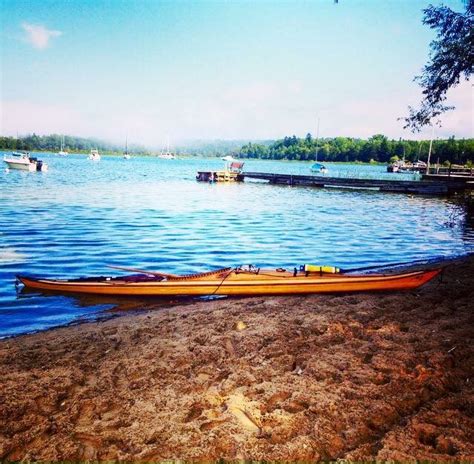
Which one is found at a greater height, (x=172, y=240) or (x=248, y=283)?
(x=248, y=283)

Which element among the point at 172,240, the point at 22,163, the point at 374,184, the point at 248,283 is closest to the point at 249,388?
the point at 248,283

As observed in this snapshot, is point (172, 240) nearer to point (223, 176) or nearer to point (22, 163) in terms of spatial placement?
point (223, 176)

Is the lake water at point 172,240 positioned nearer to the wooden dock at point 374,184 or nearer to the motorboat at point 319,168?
the wooden dock at point 374,184

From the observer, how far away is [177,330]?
7.23m

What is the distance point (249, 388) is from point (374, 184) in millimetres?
51863

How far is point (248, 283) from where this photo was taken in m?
9.55

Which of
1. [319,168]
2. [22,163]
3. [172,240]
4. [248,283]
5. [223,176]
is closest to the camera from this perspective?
[248,283]

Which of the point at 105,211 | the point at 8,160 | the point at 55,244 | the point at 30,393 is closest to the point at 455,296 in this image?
the point at 30,393

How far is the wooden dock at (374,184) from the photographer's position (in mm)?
46938

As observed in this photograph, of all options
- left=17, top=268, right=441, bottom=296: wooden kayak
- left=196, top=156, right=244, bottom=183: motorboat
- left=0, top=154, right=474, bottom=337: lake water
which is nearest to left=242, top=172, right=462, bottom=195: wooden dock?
left=196, top=156, right=244, bottom=183: motorboat

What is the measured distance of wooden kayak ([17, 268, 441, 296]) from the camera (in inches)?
371

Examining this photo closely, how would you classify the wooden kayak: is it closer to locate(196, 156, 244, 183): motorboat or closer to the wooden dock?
the wooden dock

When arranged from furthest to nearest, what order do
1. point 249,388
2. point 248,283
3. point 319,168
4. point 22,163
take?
1. point 319,168
2. point 22,163
3. point 248,283
4. point 249,388

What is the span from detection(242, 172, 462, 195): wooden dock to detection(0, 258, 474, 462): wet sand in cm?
4428
